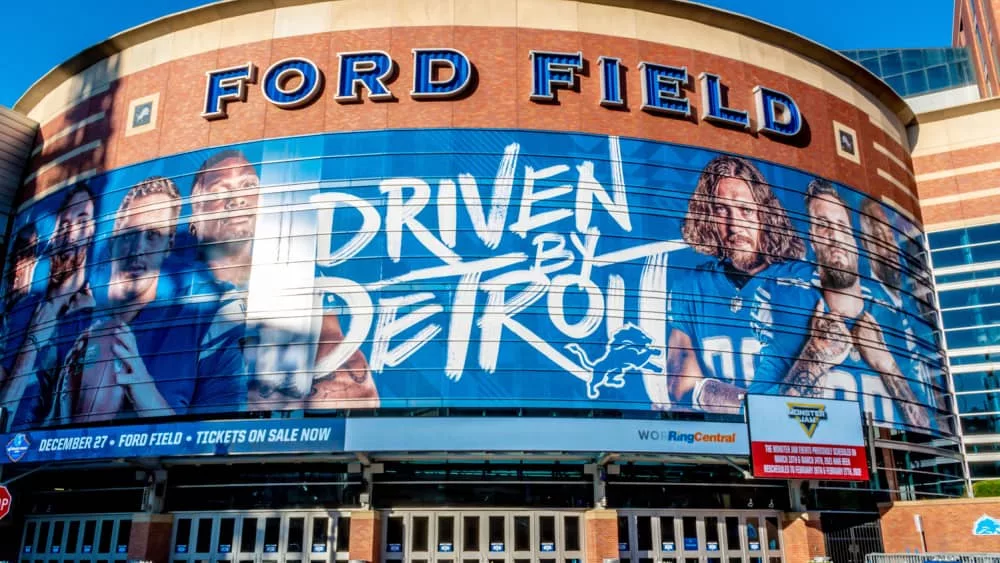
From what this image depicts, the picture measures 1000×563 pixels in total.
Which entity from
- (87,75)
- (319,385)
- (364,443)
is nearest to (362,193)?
(319,385)

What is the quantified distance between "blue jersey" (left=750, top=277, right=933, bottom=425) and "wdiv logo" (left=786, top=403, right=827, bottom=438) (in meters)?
1.96

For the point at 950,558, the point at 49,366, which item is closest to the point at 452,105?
the point at 49,366

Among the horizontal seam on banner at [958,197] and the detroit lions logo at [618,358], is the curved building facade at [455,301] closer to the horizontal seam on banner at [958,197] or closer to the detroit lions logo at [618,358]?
the detroit lions logo at [618,358]

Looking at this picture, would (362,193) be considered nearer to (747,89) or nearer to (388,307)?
(388,307)

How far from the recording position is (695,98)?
120 ft

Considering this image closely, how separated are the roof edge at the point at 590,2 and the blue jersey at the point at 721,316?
485 inches

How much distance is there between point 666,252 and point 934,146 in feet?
74.3

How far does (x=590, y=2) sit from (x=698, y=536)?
23.2 meters

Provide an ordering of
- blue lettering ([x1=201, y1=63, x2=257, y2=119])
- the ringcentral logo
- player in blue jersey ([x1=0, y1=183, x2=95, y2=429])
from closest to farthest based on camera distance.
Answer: the ringcentral logo < player in blue jersey ([x1=0, y1=183, x2=95, y2=429]) < blue lettering ([x1=201, y1=63, x2=257, y2=119])

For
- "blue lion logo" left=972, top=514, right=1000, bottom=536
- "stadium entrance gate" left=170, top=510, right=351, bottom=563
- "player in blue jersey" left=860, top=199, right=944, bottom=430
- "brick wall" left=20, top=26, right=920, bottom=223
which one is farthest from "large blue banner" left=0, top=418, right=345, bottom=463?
"player in blue jersey" left=860, top=199, right=944, bottom=430

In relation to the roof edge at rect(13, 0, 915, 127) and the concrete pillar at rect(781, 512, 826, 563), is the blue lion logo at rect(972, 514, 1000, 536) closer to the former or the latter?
the concrete pillar at rect(781, 512, 826, 563)

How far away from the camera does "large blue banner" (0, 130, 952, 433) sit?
100 ft

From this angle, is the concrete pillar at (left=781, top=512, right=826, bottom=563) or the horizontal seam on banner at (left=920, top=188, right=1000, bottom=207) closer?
the concrete pillar at (left=781, top=512, right=826, bottom=563)

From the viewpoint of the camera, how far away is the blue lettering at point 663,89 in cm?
3550
